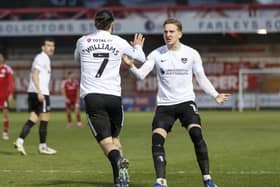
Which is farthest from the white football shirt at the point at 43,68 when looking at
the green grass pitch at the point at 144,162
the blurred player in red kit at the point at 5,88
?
the blurred player in red kit at the point at 5,88

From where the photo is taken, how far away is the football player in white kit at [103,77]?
1078 centimetres

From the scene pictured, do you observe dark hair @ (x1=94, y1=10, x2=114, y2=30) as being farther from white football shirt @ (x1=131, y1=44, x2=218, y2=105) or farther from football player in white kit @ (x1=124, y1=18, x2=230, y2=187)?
white football shirt @ (x1=131, y1=44, x2=218, y2=105)

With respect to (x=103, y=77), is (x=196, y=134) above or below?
below

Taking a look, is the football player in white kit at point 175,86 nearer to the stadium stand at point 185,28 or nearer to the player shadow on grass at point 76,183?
the player shadow on grass at point 76,183

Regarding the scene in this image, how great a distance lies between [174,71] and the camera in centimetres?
1100

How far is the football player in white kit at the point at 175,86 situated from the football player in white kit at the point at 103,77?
0.70ft

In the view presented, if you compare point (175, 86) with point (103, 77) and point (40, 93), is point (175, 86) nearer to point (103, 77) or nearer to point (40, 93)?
point (103, 77)

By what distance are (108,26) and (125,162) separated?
6.17 ft

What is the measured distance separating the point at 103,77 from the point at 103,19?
31.0 inches

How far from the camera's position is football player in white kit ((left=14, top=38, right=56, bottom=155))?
16.8 meters

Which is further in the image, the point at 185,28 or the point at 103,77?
the point at 185,28

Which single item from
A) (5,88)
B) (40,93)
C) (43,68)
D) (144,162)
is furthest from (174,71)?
(5,88)

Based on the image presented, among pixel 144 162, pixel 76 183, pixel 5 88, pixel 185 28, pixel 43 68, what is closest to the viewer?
pixel 76 183

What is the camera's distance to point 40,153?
1722cm
